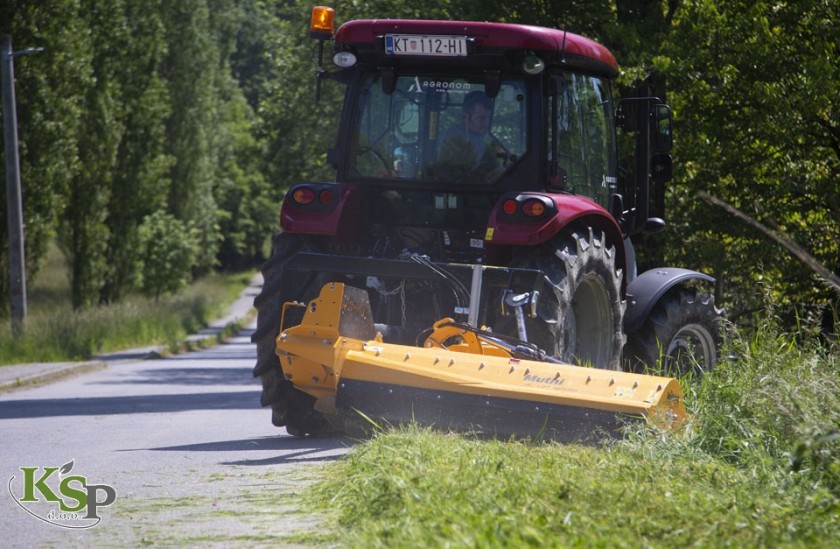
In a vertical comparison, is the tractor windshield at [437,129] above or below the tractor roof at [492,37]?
below

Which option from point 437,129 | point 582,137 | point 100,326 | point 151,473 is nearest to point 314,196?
point 437,129

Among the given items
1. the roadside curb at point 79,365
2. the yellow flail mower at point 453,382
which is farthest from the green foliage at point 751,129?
the roadside curb at point 79,365

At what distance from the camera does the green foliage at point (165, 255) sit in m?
46.7

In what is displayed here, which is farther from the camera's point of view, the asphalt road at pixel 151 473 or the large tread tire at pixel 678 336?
the large tread tire at pixel 678 336

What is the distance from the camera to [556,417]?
788cm

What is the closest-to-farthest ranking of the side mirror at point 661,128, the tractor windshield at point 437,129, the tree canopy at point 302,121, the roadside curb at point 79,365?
1. the tractor windshield at point 437,129
2. the side mirror at point 661,128
3. the tree canopy at point 302,121
4. the roadside curb at point 79,365

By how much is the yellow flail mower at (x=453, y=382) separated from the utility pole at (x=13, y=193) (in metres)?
17.4

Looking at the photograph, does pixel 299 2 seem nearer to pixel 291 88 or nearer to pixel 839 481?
pixel 291 88

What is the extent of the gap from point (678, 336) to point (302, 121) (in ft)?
65.2

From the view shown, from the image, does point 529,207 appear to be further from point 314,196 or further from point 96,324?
point 96,324

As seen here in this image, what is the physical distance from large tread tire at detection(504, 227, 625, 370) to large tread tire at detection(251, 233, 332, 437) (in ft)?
5.28

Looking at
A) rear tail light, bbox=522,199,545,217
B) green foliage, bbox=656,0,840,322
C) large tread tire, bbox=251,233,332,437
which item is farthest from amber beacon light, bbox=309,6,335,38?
green foliage, bbox=656,0,840,322

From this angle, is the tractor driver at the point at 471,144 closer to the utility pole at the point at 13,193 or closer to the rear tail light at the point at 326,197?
the rear tail light at the point at 326,197

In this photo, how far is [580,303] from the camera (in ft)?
32.3
